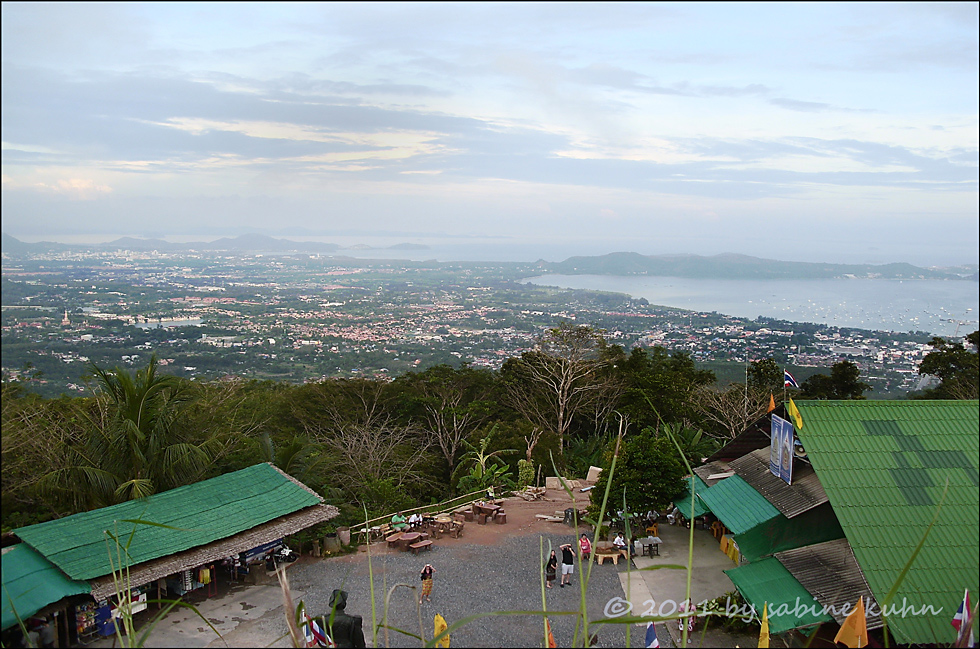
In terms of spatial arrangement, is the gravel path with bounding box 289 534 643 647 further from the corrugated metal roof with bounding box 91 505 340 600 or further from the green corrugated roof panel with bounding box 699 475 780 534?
the green corrugated roof panel with bounding box 699 475 780 534

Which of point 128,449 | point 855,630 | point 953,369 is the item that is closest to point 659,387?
point 953,369

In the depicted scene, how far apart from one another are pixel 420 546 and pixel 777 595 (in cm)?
553

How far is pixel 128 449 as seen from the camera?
813 cm

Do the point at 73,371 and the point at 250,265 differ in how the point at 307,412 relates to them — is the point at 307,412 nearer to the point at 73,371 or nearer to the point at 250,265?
the point at 73,371

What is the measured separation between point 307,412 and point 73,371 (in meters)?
5.62

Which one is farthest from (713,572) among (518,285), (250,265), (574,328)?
(518,285)

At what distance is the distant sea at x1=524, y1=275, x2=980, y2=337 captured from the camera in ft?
91.0

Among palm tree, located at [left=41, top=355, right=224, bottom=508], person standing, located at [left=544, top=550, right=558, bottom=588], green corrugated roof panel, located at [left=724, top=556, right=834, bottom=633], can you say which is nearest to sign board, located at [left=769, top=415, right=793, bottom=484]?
green corrugated roof panel, located at [left=724, top=556, right=834, bottom=633]

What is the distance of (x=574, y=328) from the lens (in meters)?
20.5

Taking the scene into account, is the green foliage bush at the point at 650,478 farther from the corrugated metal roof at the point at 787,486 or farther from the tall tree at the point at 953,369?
the tall tree at the point at 953,369

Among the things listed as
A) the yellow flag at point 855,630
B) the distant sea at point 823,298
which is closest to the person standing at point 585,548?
the yellow flag at point 855,630

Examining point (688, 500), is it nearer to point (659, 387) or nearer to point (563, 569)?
point (563, 569)

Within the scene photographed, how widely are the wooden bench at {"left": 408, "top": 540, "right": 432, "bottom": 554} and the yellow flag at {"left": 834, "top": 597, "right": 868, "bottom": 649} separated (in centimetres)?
645

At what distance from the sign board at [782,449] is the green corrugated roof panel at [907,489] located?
0.62 m
